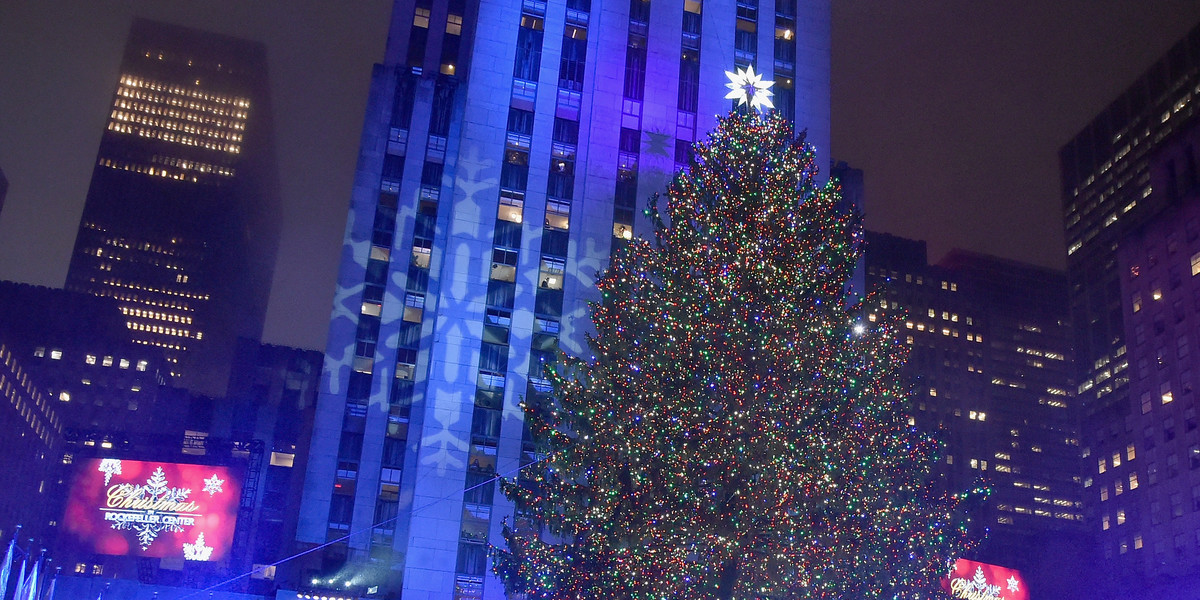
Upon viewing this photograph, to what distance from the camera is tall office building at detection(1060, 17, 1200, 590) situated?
12056 cm

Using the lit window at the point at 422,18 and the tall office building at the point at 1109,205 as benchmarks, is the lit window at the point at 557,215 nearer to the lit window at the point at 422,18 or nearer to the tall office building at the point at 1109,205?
the lit window at the point at 422,18

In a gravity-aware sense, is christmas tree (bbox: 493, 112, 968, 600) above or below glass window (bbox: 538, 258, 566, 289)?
below

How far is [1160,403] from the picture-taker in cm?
9006

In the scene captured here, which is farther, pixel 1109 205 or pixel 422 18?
pixel 1109 205

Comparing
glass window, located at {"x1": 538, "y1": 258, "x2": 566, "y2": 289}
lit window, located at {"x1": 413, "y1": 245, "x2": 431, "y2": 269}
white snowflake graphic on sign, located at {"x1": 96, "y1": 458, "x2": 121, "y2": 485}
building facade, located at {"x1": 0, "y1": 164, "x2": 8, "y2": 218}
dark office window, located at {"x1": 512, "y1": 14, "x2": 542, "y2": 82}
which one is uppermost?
building facade, located at {"x1": 0, "y1": 164, "x2": 8, "y2": 218}

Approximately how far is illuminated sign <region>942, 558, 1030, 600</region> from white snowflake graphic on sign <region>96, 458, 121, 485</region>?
48201mm

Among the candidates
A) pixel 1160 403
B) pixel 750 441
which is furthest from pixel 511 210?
pixel 1160 403

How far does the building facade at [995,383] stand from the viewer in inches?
6334

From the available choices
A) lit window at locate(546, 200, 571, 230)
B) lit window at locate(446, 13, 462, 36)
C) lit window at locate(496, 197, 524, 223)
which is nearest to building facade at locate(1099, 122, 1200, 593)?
lit window at locate(546, 200, 571, 230)

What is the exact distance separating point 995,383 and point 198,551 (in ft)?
491

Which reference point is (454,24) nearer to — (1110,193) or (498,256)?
(498,256)

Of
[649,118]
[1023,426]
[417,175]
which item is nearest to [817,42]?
[649,118]

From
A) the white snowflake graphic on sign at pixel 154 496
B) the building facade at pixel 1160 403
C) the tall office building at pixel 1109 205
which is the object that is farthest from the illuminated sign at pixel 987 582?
the white snowflake graphic on sign at pixel 154 496

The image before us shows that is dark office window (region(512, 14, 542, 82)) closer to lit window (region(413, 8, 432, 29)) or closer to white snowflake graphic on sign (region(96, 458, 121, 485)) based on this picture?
lit window (region(413, 8, 432, 29))
